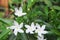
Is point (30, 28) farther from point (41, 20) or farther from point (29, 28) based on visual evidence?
point (41, 20)

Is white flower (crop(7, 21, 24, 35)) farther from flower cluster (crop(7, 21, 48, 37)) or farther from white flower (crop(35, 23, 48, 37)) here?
white flower (crop(35, 23, 48, 37))

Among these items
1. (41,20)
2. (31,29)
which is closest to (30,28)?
(31,29)

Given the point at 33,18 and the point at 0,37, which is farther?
the point at 33,18

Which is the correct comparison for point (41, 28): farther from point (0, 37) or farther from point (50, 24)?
point (0, 37)

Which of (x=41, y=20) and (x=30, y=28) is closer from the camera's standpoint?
(x=30, y=28)

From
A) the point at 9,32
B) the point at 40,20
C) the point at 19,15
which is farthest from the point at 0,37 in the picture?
the point at 40,20

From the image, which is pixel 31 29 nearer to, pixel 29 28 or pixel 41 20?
pixel 29 28

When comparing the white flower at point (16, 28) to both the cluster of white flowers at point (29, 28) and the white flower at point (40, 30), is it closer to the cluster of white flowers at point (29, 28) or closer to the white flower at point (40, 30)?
the cluster of white flowers at point (29, 28)

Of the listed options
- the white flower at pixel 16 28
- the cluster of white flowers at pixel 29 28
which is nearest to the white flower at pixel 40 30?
the cluster of white flowers at pixel 29 28

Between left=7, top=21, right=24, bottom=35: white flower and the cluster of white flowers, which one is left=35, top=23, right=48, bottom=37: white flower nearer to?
the cluster of white flowers

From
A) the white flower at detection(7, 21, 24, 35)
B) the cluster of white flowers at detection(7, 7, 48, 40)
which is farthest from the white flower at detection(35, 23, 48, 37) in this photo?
the white flower at detection(7, 21, 24, 35)

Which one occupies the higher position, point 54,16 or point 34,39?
point 54,16
